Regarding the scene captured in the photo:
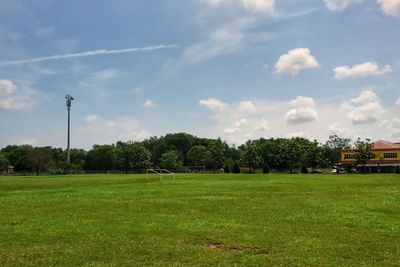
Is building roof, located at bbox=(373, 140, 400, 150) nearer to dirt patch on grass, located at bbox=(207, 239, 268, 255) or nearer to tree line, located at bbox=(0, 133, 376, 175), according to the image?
tree line, located at bbox=(0, 133, 376, 175)

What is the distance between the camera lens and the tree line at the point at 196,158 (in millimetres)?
142250

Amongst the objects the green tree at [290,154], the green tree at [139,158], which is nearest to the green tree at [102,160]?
the green tree at [139,158]

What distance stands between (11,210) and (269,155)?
449 feet

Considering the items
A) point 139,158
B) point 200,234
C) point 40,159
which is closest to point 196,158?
point 139,158

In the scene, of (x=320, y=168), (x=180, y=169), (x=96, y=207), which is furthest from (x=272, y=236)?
(x=320, y=168)

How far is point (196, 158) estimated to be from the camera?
160 metres

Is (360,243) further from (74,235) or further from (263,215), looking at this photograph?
(74,235)

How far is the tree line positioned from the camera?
142250mm

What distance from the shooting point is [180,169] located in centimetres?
14850

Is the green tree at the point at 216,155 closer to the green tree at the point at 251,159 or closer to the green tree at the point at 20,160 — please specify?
the green tree at the point at 251,159

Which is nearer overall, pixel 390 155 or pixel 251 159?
pixel 390 155

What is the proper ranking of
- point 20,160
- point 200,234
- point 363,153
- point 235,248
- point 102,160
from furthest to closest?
point 102,160 < point 20,160 < point 363,153 < point 200,234 < point 235,248

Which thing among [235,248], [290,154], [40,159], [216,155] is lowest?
[235,248]

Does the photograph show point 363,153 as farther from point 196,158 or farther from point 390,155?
point 196,158
